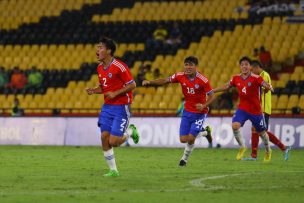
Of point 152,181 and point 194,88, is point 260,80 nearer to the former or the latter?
point 194,88

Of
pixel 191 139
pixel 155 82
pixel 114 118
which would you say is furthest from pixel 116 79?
pixel 191 139

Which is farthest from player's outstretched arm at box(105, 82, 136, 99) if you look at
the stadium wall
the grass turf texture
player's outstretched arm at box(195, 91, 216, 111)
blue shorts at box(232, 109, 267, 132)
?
the stadium wall

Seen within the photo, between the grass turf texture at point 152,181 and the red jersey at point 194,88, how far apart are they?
1.25m

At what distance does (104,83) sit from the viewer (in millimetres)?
14141

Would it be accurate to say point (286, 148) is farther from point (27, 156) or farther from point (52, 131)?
point (52, 131)

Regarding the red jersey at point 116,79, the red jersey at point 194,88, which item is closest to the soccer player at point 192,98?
the red jersey at point 194,88

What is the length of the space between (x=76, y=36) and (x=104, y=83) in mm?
23388

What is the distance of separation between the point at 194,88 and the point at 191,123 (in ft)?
2.45

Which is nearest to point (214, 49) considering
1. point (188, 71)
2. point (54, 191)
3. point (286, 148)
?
point (286, 148)

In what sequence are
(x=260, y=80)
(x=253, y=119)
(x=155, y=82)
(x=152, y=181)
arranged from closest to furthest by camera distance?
(x=152, y=181) < (x=155, y=82) < (x=260, y=80) < (x=253, y=119)

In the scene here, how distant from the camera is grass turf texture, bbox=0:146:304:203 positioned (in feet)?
35.0

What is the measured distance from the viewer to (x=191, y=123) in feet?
55.6

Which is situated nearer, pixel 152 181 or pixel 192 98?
pixel 152 181

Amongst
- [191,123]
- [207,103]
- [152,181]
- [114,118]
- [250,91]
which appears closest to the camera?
[152,181]
